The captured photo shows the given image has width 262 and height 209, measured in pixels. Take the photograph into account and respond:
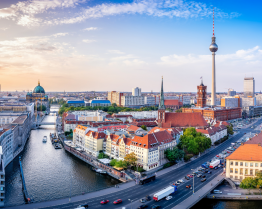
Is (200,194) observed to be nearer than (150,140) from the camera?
Yes

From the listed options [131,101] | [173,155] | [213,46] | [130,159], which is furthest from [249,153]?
[131,101]

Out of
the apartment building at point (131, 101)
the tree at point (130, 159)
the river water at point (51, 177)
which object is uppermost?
the apartment building at point (131, 101)

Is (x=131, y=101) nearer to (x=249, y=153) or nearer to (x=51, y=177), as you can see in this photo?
(x=51, y=177)

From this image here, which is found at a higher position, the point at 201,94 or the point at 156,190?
the point at 201,94

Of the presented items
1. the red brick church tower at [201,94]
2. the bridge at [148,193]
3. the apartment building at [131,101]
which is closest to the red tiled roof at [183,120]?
the bridge at [148,193]

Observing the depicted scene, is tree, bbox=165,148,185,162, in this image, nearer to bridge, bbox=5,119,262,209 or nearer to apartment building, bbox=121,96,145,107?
bridge, bbox=5,119,262,209

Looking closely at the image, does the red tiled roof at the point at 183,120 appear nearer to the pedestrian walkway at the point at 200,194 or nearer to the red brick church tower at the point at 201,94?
the pedestrian walkway at the point at 200,194
